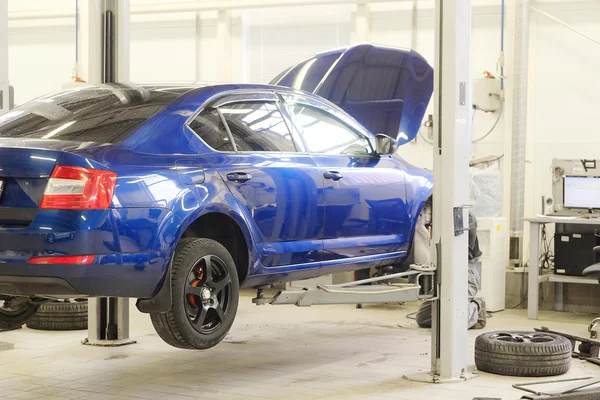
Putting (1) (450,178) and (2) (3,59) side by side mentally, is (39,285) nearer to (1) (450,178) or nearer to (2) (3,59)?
(2) (3,59)

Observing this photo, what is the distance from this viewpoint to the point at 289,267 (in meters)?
5.18

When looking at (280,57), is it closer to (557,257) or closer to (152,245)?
(557,257)

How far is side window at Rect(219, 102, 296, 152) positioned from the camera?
5.05 m

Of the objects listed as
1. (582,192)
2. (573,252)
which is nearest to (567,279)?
(573,252)

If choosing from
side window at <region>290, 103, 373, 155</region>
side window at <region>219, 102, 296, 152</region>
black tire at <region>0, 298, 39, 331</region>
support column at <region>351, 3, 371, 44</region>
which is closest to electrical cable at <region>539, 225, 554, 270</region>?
support column at <region>351, 3, 371, 44</region>

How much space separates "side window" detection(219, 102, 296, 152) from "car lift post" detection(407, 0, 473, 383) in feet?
3.11

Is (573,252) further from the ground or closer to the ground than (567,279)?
further from the ground

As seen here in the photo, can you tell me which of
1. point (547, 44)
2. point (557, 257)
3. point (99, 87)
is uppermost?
point (547, 44)

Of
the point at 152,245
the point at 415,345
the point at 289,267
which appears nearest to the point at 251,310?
the point at 415,345

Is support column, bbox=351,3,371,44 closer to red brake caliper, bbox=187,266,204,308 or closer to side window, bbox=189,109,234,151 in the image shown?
side window, bbox=189,109,234,151

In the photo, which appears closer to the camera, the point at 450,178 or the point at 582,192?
the point at 450,178

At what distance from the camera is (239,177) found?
4812mm

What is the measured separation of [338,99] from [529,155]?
3036 mm

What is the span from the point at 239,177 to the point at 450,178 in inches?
56.4
